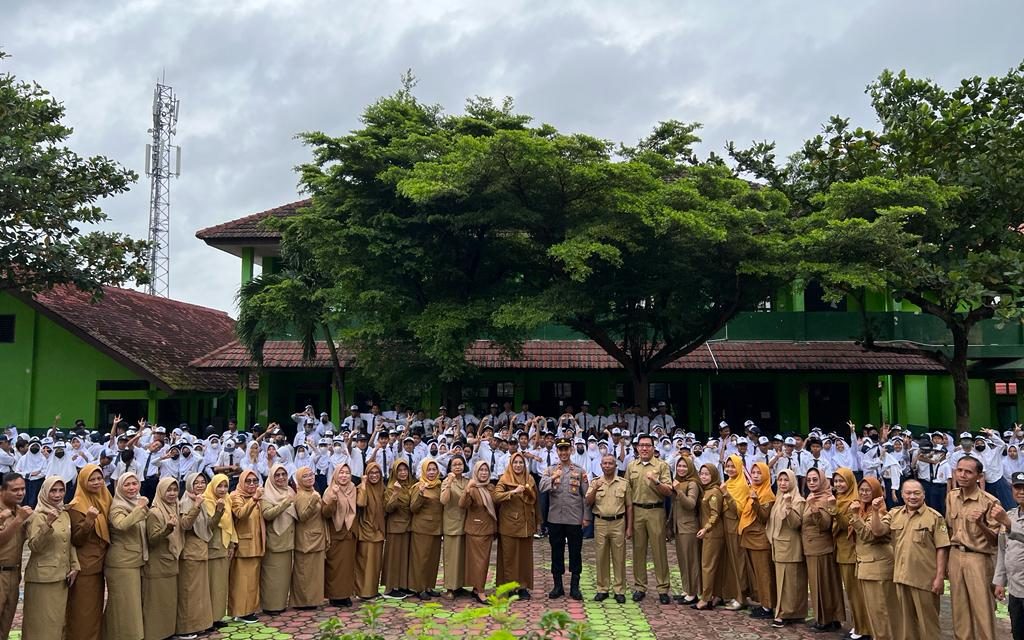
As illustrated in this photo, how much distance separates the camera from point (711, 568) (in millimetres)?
7879

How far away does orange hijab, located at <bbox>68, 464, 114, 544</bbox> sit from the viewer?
6.17 m

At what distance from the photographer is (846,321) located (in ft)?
68.9

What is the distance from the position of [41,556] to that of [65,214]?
1293cm

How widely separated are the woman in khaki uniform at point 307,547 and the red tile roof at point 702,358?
39.3 ft

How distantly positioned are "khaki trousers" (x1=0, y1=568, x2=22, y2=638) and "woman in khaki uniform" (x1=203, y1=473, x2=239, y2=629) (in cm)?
147

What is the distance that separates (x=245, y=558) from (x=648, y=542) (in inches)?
Result: 162

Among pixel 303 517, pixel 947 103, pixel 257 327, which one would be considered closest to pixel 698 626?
pixel 303 517

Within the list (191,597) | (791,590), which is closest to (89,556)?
(191,597)

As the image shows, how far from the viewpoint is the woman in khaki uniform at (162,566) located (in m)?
6.47

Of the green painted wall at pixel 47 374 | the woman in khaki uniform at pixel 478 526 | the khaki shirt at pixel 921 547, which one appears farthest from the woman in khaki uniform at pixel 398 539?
A: the green painted wall at pixel 47 374

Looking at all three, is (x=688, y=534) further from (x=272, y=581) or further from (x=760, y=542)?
(x=272, y=581)

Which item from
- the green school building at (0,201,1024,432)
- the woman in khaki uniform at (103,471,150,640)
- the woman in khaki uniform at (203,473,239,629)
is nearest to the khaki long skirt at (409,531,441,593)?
the woman in khaki uniform at (203,473,239,629)

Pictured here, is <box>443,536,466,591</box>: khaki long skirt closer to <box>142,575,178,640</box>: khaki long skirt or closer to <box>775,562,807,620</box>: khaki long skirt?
<box>142,575,178,640</box>: khaki long skirt

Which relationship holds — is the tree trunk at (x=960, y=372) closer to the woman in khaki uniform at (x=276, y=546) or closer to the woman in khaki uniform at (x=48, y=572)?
the woman in khaki uniform at (x=276, y=546)
